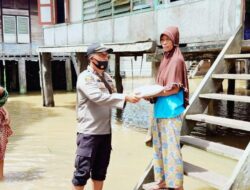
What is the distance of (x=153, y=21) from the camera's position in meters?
7.04

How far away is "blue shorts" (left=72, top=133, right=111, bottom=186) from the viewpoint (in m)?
3.43

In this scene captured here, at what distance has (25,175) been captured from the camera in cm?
552

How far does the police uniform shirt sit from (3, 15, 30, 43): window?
57.0ft

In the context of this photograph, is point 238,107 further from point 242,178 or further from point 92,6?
point 242,178

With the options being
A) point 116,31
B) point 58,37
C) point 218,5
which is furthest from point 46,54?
point 218,5

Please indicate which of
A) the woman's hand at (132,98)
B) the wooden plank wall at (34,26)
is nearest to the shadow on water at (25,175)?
the woman's hand at (132,98)

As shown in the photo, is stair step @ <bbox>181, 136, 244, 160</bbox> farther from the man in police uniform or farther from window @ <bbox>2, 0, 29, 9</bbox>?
window @ <bbox>2, 0, 29, 9</bbox>

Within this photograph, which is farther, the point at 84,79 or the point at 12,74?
the point at 12,74

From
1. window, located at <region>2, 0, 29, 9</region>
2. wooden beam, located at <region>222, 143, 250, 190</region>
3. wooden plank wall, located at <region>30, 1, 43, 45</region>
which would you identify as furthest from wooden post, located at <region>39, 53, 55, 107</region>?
wooden beam, located at <region>222, 143, 250, 190</region>

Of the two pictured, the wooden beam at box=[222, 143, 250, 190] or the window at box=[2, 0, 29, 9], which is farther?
the window at box=[2, 0, 29, 9]

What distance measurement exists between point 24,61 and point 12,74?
6.76 ft

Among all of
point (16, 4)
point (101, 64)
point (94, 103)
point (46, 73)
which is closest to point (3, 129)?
point (94, 103)

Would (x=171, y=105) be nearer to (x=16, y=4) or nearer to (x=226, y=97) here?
(x=226, y=97)

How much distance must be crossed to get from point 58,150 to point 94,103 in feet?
12.8
